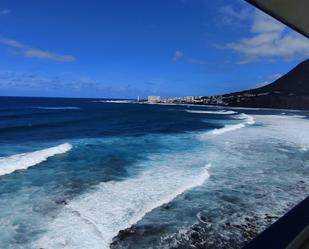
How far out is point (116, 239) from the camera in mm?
6199

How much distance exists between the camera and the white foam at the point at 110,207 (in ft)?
20.5

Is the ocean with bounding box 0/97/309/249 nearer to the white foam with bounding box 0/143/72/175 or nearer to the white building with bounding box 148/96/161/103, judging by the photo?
the white foam with bounding box 0/143/72/175

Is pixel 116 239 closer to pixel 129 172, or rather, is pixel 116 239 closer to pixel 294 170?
pixel 129 172

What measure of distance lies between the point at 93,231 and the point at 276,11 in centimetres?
607

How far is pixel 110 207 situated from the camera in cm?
790

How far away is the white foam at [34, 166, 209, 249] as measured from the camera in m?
6.24

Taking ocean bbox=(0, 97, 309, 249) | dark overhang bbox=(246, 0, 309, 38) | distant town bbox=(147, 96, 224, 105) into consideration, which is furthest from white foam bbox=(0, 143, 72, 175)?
distant town bbox=(147, 96, 224, 105)

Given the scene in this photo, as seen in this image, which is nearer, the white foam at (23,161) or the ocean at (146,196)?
the ocean at (146,196)

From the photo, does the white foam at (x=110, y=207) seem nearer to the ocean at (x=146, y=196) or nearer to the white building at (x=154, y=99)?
the ocean at (x=146, y=196)

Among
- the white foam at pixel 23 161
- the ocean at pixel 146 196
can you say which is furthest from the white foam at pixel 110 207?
the white foam at pixel 23 161

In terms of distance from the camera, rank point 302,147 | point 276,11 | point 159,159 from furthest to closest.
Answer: point 302,147
point 159,159
point 276,11

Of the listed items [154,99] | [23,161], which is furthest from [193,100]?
[23,161]

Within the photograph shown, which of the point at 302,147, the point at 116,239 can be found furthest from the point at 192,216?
the point at 302,147

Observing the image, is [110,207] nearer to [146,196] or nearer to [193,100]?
[146,196]
